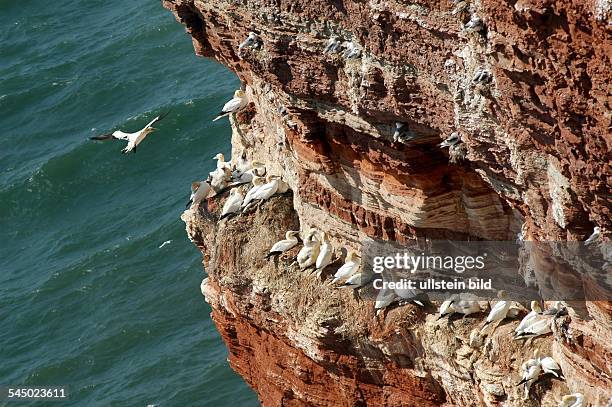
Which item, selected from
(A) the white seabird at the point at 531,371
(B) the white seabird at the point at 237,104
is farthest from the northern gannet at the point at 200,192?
(A) the white seabird at the point at 531,371

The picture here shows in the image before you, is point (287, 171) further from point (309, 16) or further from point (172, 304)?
point (172, 304)

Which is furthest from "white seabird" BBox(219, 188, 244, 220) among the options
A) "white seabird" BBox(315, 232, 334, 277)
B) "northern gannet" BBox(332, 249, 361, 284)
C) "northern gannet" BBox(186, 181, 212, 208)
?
"northern gannet" BBox(332, 249, 361, 284)

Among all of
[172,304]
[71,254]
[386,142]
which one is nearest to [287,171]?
[386,142]

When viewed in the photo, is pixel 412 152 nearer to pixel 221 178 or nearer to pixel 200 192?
pixel 221 178

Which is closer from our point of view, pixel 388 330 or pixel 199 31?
pixel 388 330

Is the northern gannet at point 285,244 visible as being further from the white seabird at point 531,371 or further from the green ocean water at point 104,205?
the green ocean water at point 104,205

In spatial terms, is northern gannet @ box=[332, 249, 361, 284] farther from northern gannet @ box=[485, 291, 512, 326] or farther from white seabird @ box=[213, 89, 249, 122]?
white seabird @ box=[213, 89, 249, 122]
